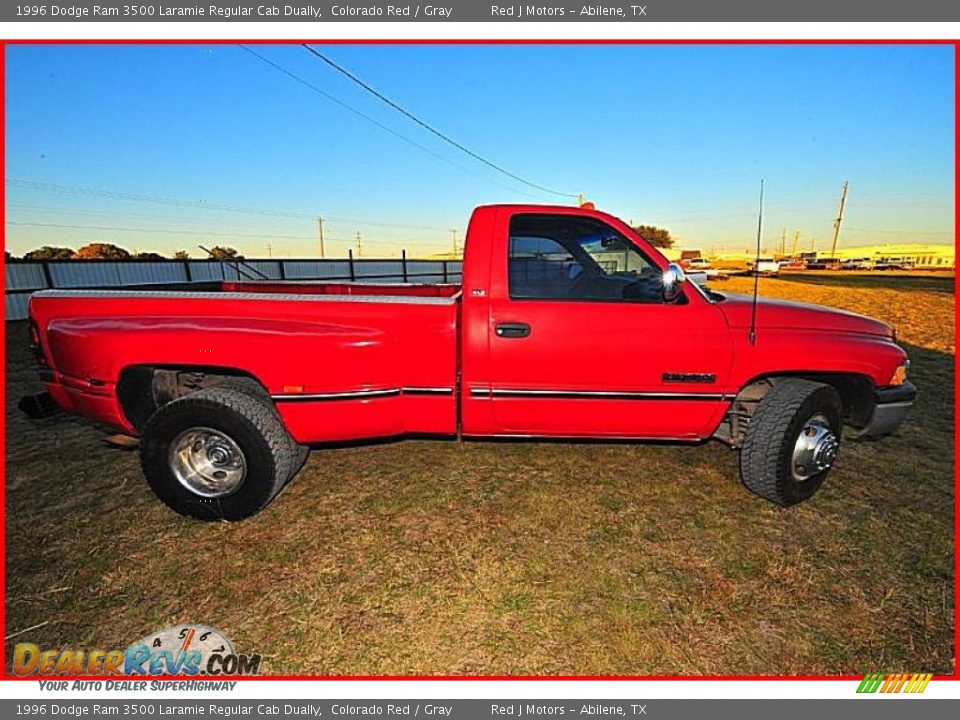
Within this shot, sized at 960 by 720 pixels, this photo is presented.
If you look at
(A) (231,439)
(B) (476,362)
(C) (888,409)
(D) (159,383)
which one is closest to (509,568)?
(B) (476,362)

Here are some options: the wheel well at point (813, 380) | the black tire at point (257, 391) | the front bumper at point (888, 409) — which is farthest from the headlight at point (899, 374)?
the black tire at point (257, 391)

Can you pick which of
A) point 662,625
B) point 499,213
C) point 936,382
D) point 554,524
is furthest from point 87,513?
point 936,382

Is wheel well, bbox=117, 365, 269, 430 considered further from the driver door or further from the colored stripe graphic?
the colored stripe graphic

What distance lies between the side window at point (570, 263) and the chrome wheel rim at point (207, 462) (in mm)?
2155

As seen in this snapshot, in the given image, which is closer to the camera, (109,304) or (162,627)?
(162,627)

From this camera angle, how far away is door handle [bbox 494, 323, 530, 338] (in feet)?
9.41

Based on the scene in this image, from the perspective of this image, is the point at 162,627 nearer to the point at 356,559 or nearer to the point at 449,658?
the point at 356,559

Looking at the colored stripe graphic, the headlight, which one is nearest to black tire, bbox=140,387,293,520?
the colored stripe graphic

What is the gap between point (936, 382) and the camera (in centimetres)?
614

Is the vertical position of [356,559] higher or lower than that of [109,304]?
lower

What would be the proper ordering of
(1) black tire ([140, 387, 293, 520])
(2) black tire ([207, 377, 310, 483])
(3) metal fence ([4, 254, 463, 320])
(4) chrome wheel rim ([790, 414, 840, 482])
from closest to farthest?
(1) black tire ([140, 387, 293, 520]), (2) black tire ([207, 377, 310, 483]), (4) chrome wheel rim ([790, 414, 840, 482]), (3) metal fence ([4, 254, 463, 320])

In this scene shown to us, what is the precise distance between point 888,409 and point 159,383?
5.26m

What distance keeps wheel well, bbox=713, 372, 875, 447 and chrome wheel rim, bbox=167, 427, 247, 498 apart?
3.47 m

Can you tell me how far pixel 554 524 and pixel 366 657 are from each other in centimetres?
144
